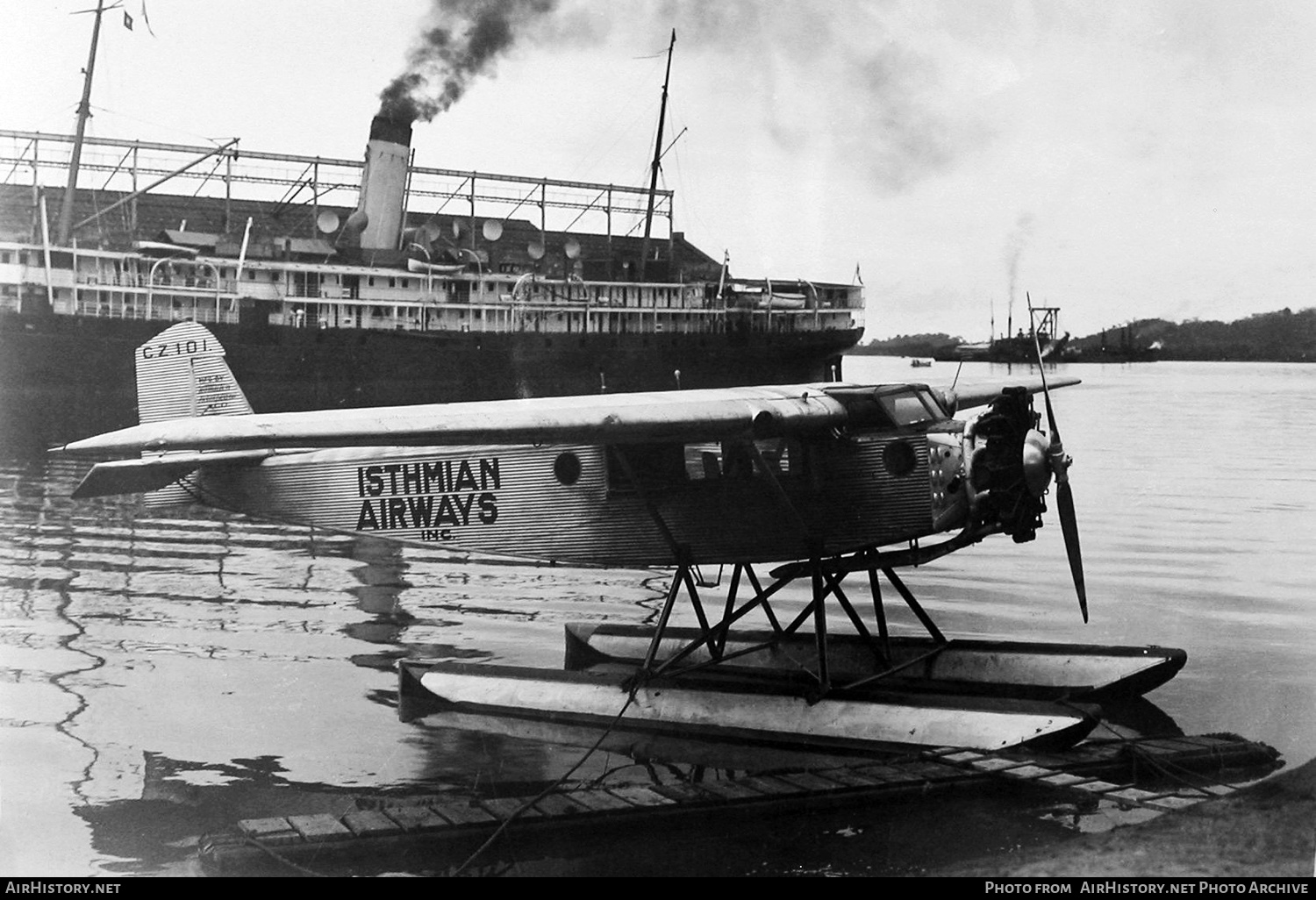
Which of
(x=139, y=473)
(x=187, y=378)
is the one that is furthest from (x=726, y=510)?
(x=187, y=378)

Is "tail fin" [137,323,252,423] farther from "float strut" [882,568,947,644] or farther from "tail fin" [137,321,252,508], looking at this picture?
"float strut" [882,568,947,644]

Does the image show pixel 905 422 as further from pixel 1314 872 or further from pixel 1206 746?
pixel 1314 872

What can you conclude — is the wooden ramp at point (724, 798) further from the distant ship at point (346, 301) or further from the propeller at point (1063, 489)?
the distant ship at point (346, 301)

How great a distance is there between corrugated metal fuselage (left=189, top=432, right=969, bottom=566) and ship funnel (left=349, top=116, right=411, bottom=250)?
26135mm

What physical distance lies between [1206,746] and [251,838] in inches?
227

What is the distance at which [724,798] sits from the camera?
20.3 feet

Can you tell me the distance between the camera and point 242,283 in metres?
36.0

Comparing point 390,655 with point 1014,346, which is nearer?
point 390,655

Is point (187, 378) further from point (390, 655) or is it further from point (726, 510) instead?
point (726, 510)

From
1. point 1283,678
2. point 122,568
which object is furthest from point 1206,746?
point 122,568

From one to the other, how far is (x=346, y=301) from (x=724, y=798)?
1227 inches

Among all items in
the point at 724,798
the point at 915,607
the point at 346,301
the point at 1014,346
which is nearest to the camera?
the point at 724,798

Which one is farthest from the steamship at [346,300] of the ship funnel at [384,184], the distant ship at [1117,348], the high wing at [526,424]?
the high wing at [526,424]

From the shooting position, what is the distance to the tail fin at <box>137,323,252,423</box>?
33.5ft
